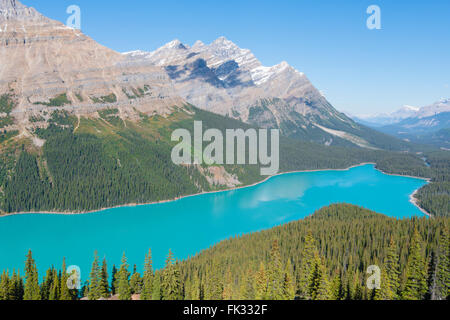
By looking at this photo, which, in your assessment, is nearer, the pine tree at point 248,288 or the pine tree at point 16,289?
the pine tree at point 248,288

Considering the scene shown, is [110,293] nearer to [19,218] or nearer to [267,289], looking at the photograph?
[267,289]

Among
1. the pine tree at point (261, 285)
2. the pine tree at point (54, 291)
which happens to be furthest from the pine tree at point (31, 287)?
the pine tree at point (261, 285)

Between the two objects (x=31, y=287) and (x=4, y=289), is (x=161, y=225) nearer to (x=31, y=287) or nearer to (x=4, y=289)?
(x=31, y=287)

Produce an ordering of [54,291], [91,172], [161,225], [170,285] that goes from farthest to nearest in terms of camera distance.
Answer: [91,172]
[161,225]
[170,285]
[54,291]

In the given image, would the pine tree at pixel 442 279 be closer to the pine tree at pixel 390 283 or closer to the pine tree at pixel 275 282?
the pine tree at pixel 390 283

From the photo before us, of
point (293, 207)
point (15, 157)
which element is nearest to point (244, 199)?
point (293, 207)

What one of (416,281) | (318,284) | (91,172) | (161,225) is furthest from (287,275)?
(91,172)

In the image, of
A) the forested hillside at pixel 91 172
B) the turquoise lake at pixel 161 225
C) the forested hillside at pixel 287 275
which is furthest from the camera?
the forested hillside at pixel 91 172
